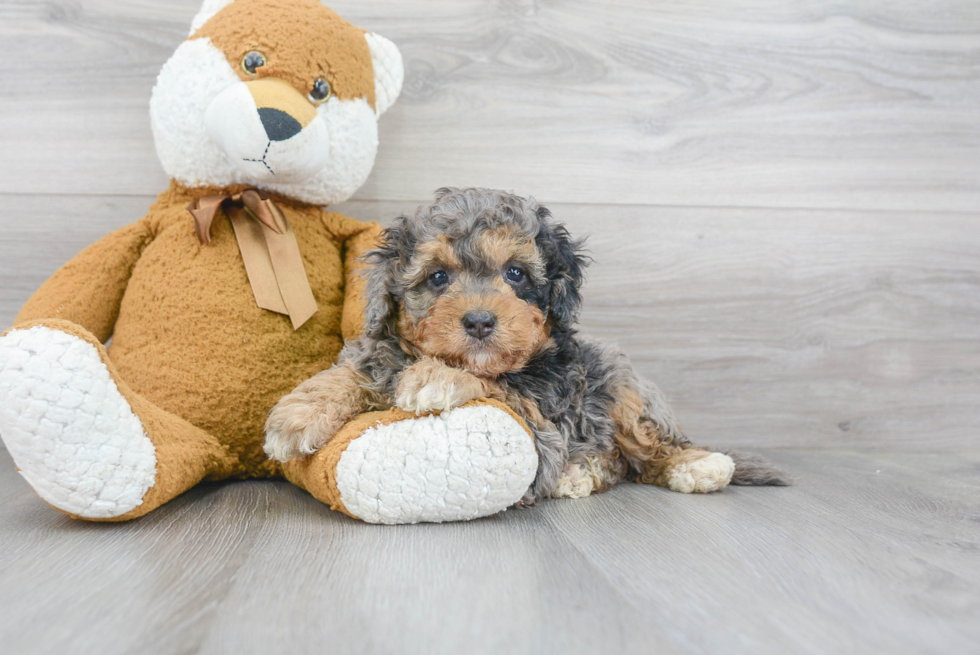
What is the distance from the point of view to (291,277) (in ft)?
5.67

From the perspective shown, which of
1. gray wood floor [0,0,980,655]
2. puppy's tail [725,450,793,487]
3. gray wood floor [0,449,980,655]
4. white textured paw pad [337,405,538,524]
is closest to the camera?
gray wood floor [0,449,980,655]

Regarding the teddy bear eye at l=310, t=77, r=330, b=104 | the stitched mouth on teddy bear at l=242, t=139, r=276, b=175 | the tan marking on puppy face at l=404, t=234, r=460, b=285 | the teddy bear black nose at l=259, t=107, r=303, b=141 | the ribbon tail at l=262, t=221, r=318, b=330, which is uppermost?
the teddy bear eye at l=310, t=77, r=330, b=104

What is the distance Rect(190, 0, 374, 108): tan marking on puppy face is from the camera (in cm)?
164

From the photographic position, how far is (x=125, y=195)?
2105 mm

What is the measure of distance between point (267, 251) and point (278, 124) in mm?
331

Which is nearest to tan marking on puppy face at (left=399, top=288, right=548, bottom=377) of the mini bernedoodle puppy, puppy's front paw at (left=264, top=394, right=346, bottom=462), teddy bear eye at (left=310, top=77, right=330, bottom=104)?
the mini bernedoodle puppy

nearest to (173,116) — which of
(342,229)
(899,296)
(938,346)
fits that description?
(342,229)

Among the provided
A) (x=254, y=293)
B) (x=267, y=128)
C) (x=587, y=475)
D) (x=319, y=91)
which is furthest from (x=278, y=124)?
(x=587, y=475)

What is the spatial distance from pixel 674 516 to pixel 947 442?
4.90 feet

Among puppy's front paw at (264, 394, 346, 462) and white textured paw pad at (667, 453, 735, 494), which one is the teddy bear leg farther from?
white textured paw pad at (667, 453, 735, 494)

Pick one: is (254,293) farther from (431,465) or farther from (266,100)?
(431,465)

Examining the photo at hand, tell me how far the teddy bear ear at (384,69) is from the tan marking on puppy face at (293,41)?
0.09 metres

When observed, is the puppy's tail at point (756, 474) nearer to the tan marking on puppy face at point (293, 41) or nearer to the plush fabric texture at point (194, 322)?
the plush fabric texture at point (194, 322)

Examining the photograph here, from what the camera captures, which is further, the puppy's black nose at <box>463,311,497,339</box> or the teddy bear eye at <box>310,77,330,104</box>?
the teddy bear eye at <box>310,77,330,104</box>
